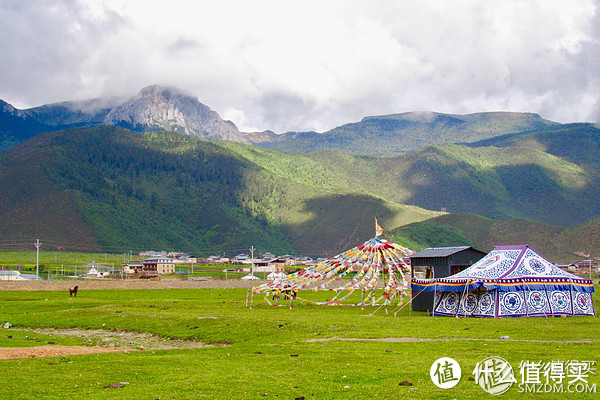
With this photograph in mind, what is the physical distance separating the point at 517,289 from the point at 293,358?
2013 centimetres

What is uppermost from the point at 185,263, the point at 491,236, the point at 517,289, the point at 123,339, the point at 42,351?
the point at 491,236

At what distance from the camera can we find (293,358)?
20609mm

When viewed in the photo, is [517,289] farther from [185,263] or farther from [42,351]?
[185,263]

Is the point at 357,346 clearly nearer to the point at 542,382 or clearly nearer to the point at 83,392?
the point at 542,382

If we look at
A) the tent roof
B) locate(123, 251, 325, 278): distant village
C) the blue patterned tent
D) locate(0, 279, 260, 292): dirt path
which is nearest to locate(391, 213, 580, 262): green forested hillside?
locate(123, 251, 325, 278): distant village

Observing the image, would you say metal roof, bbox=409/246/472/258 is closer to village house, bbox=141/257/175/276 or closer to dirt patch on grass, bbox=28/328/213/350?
dirt patch on grass, bbox=28/328/213/350

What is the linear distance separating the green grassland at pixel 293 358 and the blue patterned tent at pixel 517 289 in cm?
213

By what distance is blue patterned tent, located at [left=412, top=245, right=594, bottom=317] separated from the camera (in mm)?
36219

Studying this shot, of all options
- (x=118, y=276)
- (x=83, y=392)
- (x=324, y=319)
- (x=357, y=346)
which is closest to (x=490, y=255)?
(x=324, y=319)

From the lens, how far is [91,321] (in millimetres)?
37906

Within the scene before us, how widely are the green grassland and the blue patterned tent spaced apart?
213cm

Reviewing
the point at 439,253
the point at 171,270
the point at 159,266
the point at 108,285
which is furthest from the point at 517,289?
the point at 171,270

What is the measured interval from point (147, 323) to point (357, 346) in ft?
51.5

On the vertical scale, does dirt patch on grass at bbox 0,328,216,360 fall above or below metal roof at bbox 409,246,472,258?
below
